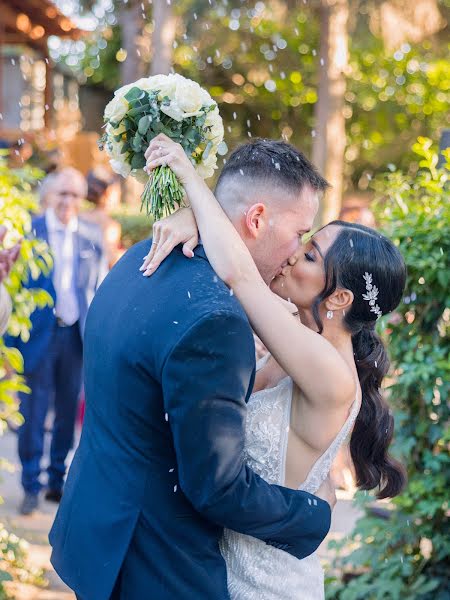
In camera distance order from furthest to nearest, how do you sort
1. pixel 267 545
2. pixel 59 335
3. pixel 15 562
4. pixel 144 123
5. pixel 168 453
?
pixel 59 335, pixel 15 562, pixel 144 123, pixel 267 545, pixel 168 453

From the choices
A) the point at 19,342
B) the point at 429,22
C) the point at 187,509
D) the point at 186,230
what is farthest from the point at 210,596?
the point at 429,22

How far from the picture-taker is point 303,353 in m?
2.53

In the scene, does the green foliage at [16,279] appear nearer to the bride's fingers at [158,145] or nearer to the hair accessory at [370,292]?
the bride's fingers at [158,145]

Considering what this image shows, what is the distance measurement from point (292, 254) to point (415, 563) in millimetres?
2469

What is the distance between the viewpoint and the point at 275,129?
104 feet

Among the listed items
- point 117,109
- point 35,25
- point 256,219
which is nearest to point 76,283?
point 117,109

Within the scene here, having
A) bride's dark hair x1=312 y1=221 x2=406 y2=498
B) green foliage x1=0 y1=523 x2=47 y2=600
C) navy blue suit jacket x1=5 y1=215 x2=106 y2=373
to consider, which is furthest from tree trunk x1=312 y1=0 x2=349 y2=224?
bride's dark hair x1=312 y1=221 x2=406 y2=498

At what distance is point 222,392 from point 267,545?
2.11 feet

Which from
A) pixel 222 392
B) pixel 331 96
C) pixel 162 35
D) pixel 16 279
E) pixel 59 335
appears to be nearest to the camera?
pixel 222 392

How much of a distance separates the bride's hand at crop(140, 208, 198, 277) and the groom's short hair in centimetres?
17

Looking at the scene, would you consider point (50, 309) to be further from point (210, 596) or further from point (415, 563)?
point (210, 596)

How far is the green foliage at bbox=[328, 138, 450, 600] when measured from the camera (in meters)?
4.39

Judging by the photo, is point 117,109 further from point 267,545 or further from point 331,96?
point 331,96

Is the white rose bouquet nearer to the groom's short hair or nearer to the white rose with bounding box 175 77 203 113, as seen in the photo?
the white rose with bounding box 175 77 203 113
